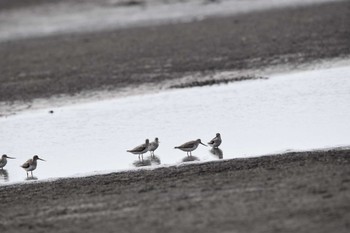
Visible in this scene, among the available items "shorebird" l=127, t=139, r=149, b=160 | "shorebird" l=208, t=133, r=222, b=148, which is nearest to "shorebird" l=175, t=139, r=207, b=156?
"shorebird" l=208, t=133, r=222, b=148

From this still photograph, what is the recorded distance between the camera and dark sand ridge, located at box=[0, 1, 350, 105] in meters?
27.0

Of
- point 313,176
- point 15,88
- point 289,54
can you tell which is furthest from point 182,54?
point 313,176

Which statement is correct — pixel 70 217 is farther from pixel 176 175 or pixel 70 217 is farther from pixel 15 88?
pixel 15 88

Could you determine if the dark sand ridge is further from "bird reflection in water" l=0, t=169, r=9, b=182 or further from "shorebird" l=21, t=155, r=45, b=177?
"shorebird" l=21, t=155, r=45, b=177

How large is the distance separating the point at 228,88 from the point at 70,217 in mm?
11496

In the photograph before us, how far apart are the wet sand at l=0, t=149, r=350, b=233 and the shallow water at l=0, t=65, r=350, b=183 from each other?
4.69 feet

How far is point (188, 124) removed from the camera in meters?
20.6

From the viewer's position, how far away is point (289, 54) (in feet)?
91.1

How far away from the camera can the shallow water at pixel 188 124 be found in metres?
17.7

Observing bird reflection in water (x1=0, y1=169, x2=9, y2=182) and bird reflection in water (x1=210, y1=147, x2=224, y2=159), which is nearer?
bird reflection in water (x1=210, y1=147, x2=224, y2=159)

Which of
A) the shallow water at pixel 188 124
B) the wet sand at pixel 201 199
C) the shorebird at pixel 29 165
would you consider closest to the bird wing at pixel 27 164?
the shorebird at pixel 29 165

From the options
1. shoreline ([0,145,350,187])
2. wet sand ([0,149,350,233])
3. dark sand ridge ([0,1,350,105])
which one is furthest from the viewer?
dark sand ridge ([0,1,350,105])

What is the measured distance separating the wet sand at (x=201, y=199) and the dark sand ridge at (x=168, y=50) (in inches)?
424

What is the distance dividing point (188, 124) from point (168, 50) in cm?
1071
